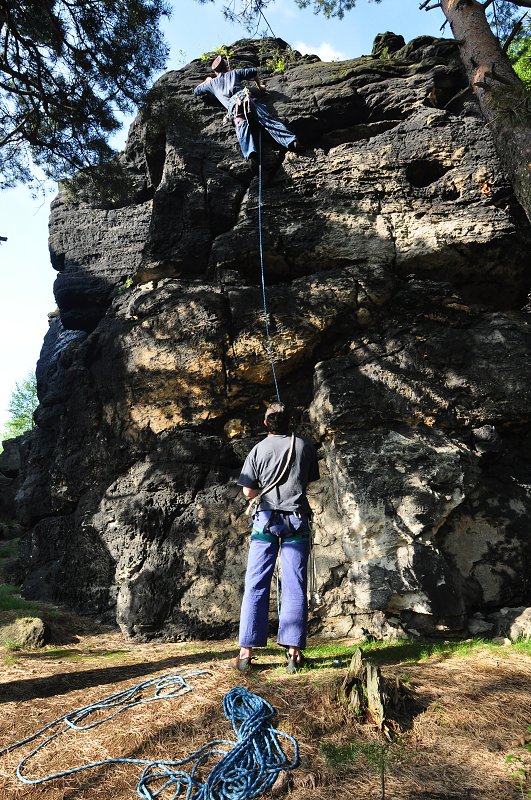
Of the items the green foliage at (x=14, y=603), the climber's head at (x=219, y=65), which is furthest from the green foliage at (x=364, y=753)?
the climber's head at (x=219, y=65)

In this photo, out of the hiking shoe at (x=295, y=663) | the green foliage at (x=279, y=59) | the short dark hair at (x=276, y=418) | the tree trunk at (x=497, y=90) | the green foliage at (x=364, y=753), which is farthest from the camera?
the green foliage at (x=279, y=59)

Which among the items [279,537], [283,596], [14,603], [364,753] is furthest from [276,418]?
[14,603]

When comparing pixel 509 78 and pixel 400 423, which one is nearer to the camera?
pixel 400 423

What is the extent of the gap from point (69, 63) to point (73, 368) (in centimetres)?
457

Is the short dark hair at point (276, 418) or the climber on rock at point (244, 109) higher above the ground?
the climber on rock at point (244, 109)

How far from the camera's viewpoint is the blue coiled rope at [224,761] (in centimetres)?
277

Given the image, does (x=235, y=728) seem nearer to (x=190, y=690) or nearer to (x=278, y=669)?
(x=190, y=690)

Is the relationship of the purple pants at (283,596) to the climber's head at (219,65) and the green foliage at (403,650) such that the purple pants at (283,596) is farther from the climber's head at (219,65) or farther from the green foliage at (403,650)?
the climber's head at (219,65)

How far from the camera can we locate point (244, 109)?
857cm

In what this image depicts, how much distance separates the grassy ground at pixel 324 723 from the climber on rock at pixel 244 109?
7069 mm

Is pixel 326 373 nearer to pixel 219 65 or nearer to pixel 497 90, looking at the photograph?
pixel 497 90

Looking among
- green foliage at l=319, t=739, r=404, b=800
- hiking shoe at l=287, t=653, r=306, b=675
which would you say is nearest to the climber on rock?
hiking shoe at l=287, t=653, r=306, b=675

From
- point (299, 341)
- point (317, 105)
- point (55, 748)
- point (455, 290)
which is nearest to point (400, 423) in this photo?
point (299, 341)

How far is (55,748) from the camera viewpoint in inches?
130
